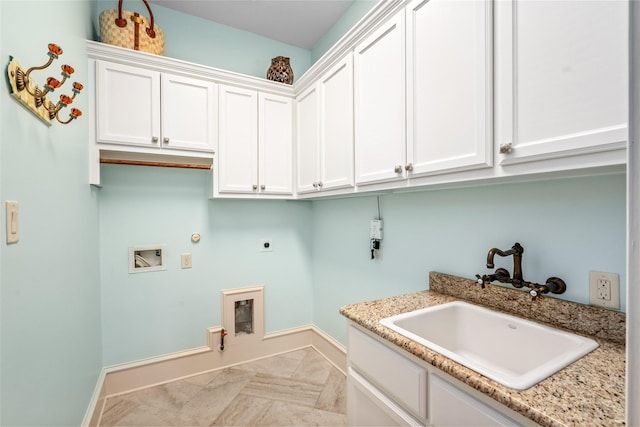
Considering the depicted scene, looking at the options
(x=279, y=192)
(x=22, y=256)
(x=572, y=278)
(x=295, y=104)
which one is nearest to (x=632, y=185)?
(x=572, y=278)

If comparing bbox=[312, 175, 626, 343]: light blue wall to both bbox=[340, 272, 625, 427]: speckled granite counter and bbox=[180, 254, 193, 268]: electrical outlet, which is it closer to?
bbox=[340, 272, 625, 427]: speckled granite counter

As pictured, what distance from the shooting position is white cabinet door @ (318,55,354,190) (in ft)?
5.69

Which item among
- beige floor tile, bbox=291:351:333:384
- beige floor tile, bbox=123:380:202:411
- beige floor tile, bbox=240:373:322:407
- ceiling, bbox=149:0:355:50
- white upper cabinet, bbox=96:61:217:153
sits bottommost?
beige floor tile, bbox=123:380:202:411

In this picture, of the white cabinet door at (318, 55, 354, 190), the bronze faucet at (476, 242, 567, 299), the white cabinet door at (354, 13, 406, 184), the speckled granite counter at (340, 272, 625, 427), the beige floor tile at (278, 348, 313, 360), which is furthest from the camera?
the beige floor tile at (278, 348, 313, 360)

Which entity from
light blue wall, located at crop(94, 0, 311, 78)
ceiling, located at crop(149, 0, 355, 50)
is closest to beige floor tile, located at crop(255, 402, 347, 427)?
light blue wall, located at crop(94, 0, 311, 78)

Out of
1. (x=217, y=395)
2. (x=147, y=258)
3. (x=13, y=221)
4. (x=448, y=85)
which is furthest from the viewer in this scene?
(x=147, y=258)

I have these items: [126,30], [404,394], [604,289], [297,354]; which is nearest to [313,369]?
[297,354]

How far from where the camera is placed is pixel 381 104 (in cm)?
149

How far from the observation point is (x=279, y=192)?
2346mm

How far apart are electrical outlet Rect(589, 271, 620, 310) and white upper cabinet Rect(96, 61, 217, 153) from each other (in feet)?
7.09

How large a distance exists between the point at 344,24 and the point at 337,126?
1.09 meters

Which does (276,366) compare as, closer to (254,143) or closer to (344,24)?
(254,143)

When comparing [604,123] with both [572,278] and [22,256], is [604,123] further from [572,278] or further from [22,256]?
[22,256]

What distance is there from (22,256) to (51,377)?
0.50 meters
